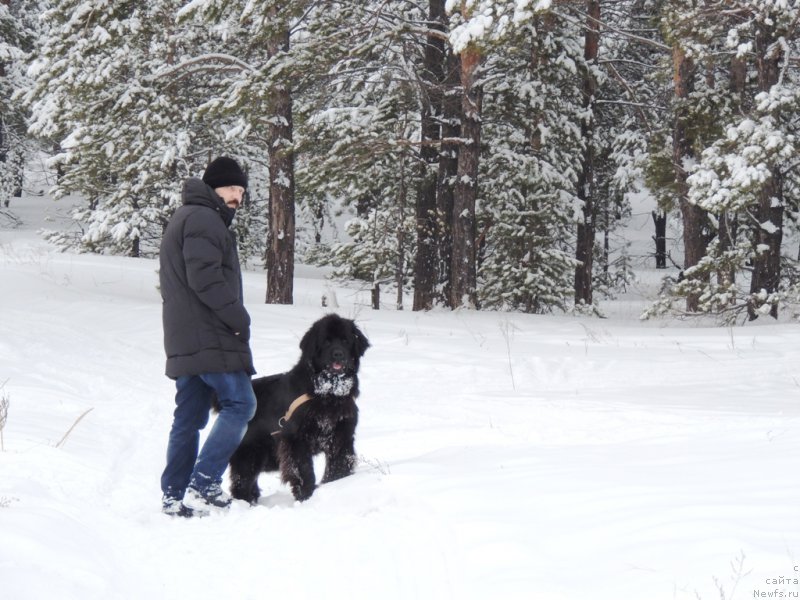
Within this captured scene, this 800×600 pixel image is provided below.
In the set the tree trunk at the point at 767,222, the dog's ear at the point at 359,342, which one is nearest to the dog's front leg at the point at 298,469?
the dog's ear at the point at 359,342

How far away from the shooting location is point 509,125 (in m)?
18.4

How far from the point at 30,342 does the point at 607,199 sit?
64.5 ft

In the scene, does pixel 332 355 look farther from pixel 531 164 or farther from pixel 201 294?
pixel 531 164

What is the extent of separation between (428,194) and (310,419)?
37.2ft

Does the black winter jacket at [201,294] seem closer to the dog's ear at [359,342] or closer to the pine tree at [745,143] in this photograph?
the dog's ear at [359,342]

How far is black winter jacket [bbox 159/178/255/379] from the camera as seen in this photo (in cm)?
463

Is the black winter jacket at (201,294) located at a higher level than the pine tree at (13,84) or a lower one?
lower

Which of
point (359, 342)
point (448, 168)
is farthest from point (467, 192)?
point (359, 342)

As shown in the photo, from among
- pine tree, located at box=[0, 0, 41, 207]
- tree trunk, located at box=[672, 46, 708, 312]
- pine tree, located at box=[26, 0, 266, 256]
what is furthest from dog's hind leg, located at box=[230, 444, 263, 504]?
pine tree, located at box=[0, 0, 41, 207]

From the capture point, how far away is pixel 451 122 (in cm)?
1486

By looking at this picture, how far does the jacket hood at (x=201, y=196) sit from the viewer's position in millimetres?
4773

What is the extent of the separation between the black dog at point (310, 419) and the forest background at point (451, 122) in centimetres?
545

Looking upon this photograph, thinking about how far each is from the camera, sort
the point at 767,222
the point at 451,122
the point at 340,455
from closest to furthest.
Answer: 1. the point at 340,455
2. the point at 767,222
3. the point at 451,122

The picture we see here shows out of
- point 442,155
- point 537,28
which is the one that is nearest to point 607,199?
point 537,28
